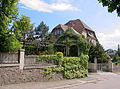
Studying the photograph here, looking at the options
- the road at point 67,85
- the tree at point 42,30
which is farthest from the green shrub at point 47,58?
the tree at point 42,30

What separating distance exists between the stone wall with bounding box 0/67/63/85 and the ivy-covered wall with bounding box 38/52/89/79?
0.70 meters

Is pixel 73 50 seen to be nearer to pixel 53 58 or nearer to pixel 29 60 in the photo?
pixel 53 58

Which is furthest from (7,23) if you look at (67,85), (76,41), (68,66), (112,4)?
(76,41)

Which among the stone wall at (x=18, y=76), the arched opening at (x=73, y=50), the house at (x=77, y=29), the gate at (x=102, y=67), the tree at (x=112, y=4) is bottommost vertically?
the gate at (x=102, y=67)

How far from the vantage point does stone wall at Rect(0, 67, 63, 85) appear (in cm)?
902

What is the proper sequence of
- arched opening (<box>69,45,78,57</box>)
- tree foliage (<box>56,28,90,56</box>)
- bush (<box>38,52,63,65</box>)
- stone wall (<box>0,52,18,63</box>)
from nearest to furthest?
stone wall (<box>0,52,18,63</box>) < bush (<box>38,52,63,65</box>) < tree foliage (<box>56,28,90,56</box>) < arched opening (<box>69,45,78,57</box>)

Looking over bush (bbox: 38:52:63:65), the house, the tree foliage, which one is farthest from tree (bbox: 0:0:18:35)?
the house

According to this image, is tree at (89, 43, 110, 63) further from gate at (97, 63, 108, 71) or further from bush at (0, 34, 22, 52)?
bush at (0, 34, 22, 52)

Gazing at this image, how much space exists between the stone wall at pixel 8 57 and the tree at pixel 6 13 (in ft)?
5.23

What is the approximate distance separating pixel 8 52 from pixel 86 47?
1121cm

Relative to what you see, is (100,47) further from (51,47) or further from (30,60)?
(30,60)

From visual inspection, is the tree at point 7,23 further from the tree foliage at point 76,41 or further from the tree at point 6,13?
the tree foliage at point 76,41

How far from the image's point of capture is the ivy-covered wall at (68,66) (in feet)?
39.7

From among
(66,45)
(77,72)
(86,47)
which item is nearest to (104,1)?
(77,72)
